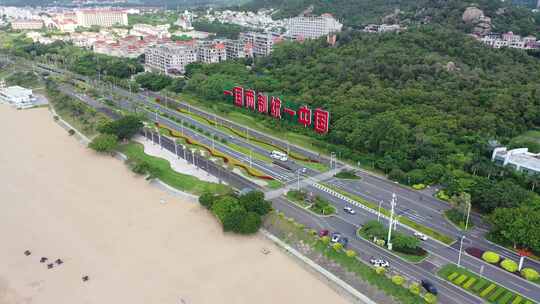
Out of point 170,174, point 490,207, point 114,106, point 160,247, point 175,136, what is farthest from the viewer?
point 114,106

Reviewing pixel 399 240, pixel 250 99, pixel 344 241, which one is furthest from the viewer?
pixel 250 99

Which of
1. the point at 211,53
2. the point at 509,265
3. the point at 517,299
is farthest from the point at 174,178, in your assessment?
the point at 211,53

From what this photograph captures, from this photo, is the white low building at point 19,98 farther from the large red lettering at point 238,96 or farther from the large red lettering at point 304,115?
the large red lettering at point 304,115

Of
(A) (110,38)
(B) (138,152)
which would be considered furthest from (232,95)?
(A) (110,38)

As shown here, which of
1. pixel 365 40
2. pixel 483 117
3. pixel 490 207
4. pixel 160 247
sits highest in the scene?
pixel 365 40

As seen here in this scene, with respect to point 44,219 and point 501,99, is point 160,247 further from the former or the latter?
point 501,99

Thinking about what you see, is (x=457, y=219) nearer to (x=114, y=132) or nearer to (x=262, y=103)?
(x=262, y=103)

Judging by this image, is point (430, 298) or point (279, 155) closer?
point (430, 298)

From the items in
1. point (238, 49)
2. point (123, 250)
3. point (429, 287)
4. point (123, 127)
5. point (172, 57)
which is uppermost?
point (238, 49)
